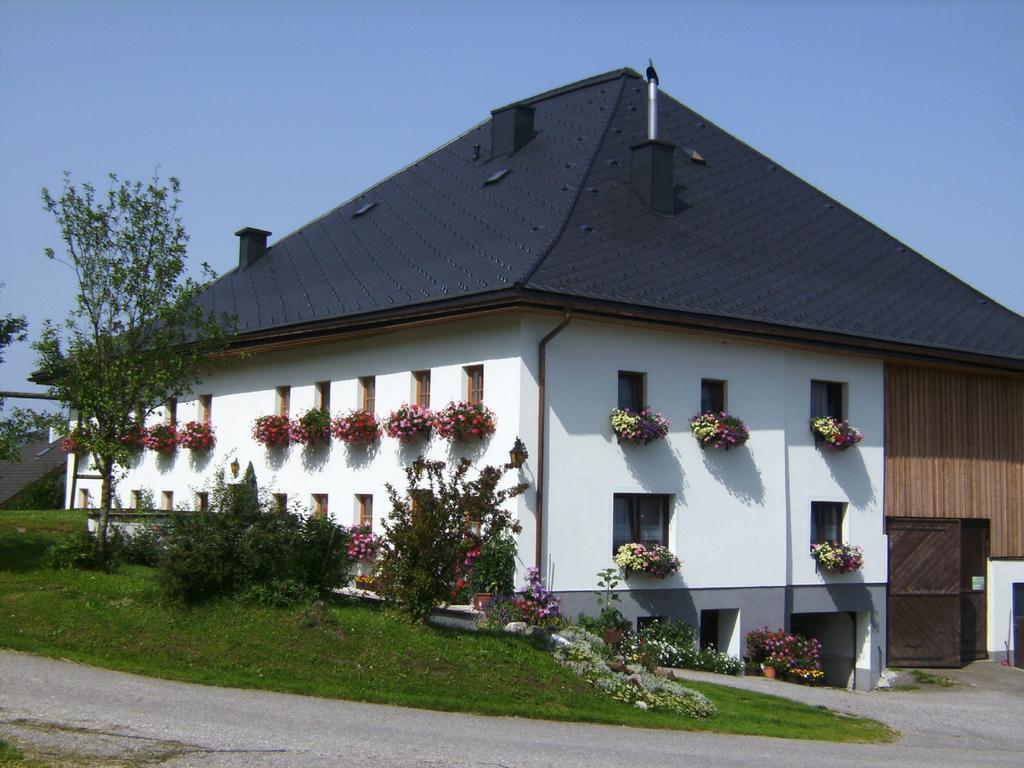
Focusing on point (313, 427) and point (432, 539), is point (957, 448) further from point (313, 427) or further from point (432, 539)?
point (432, 539)

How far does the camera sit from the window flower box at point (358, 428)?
21.1 meters

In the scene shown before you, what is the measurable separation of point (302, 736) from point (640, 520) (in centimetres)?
1038

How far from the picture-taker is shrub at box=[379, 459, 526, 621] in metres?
14.3

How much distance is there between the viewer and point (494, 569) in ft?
58.2

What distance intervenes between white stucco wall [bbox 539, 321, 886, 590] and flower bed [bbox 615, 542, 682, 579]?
0.77 ft

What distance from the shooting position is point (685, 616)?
19703 mm

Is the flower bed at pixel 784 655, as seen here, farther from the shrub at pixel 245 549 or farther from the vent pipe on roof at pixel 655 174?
the vent pipe on roof at pixel 655 174

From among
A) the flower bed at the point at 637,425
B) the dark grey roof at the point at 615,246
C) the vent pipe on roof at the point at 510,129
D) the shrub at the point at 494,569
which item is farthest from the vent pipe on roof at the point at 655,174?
the shrub at the point at 494,569

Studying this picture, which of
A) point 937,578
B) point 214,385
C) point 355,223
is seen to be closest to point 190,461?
point 214,385

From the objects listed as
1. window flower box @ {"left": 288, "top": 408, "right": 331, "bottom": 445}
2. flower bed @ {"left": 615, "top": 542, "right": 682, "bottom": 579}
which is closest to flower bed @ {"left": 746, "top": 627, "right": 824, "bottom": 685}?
flower bed @ {"left": 615, "top": 542, "right": 682, "bottom": 579}

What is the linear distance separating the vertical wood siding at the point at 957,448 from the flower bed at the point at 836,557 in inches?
63.5

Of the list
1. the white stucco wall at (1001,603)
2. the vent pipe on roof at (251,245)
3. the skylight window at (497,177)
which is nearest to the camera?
the skylight window at (497,177)

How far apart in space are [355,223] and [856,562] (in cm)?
1289

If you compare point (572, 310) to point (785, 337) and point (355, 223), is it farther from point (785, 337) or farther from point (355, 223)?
point (355, 223)
